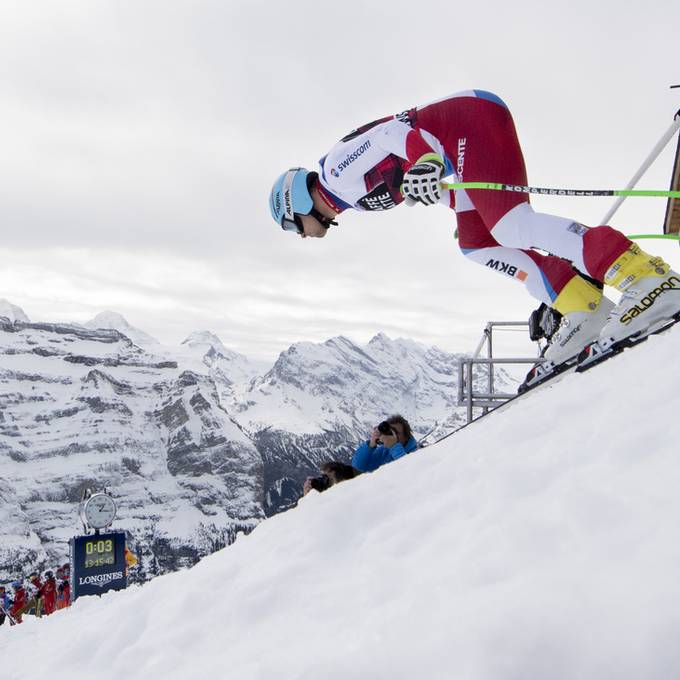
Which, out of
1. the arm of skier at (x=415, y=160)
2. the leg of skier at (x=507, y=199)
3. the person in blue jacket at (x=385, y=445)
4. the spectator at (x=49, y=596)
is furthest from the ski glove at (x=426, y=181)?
the spectator at (x=49, y=596)

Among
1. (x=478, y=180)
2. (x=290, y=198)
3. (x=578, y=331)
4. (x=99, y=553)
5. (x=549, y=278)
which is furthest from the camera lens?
(x=99, y=553)

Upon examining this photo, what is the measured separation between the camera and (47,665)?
8.98ft

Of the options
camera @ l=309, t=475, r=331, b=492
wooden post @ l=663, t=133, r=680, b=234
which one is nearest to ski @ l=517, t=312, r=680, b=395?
camera @ l=309, t=475, r=331, b=492

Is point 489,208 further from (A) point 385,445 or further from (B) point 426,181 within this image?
(A) point 385,445

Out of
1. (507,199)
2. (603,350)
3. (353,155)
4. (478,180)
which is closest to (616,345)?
(603,350)

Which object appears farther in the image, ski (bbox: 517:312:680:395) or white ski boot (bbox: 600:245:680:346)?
white ski boot (bbox: 600:245:680:346)

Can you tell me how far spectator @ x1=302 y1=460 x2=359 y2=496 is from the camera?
4.97m

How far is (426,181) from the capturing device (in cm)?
373

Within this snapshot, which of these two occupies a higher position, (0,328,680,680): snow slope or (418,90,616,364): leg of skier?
(418,90,616,364): leg of skier

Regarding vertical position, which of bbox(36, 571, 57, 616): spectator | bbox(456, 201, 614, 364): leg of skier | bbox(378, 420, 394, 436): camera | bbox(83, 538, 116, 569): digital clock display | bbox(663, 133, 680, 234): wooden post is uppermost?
bbox(663, 133, 680, 234): wooden post

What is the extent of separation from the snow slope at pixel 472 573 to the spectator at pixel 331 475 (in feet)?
6.54

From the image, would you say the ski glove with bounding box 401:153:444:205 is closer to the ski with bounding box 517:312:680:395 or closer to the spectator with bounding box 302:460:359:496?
the ski with bounding box 517:312:680:395

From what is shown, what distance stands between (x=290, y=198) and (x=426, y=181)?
1.27 meters

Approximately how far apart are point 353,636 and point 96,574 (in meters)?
15.6
